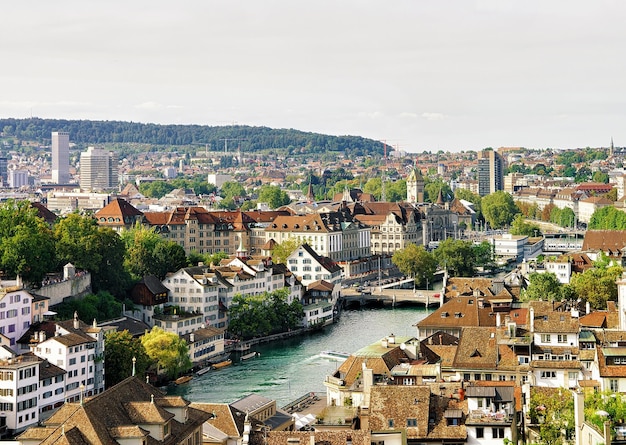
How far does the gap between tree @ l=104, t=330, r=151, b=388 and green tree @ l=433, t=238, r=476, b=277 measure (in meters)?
42.2

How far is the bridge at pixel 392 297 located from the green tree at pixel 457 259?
30.5 ft

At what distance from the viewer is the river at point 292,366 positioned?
47.9 metres

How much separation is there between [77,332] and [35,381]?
4.82m

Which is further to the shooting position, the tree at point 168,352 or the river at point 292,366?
the tree at point 168,352

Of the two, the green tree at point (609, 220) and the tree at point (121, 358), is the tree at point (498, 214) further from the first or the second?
the tree at point (121, 358)

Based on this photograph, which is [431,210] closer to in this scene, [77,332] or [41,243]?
[41,243]

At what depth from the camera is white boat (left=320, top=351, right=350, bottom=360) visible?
2170 inches

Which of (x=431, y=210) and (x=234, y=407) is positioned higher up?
(x=431, y=210)

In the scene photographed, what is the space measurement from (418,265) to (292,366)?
3522 cm

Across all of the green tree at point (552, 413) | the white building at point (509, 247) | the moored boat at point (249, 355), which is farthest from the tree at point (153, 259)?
the white building at point (509, 247)

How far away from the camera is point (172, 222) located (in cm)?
10006

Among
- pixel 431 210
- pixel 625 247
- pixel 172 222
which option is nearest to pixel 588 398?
pixel 625 247

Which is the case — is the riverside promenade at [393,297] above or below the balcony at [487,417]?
above

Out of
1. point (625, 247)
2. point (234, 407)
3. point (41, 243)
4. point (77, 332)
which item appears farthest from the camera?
point (625, 247)
